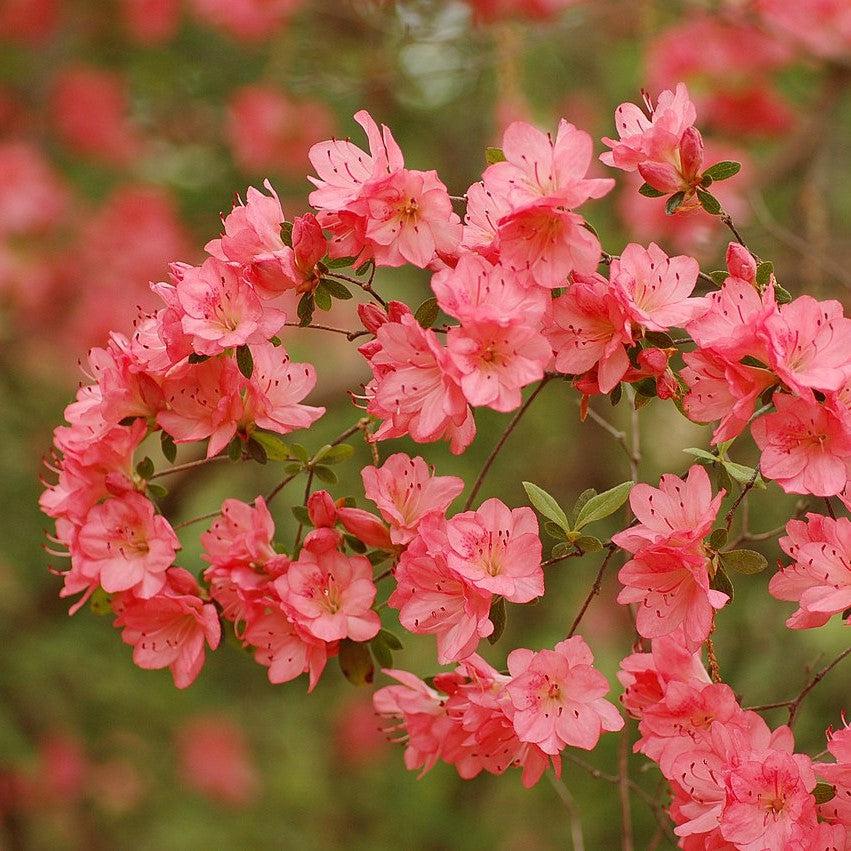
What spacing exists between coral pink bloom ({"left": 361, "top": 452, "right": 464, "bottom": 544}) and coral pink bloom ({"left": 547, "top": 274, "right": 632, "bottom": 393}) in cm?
14

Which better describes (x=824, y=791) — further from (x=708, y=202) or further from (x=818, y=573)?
(x=708, y=202)

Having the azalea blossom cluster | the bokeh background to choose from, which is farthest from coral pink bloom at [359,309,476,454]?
the bokeh background

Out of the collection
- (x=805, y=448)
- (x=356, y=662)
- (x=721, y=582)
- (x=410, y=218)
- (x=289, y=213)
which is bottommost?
(x=289, y=213)

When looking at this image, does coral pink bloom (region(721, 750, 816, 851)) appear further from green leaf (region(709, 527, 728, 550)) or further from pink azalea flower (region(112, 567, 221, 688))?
pink azalea flower (region(112, 567, 221, 688))

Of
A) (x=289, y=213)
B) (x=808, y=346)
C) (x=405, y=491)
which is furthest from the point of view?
(x=289, y=213)

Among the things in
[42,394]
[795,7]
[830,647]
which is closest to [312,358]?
[42,394]

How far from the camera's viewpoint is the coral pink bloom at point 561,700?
3.22 feet

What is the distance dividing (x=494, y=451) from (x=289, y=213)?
7.66ft

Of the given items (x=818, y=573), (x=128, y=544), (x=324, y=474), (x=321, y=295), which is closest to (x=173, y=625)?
(x=128, y=544)

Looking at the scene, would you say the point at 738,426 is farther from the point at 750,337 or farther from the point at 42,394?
the point at 42,394

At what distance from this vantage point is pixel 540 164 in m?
1.00

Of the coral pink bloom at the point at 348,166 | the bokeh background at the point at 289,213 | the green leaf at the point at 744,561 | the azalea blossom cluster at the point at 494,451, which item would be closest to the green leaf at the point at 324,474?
the azalea blossom cluster at the point at 494,451

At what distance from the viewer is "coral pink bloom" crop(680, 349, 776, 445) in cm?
94

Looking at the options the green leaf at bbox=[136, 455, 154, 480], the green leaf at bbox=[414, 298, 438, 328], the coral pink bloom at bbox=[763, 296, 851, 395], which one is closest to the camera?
the coral pink bloom at bbox=[763, 296, 851, 395]
